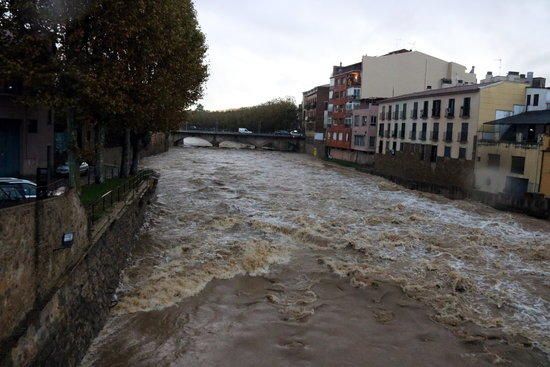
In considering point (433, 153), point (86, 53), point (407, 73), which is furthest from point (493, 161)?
point (86, 53)

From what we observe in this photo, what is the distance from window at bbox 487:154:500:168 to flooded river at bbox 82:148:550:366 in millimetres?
10812

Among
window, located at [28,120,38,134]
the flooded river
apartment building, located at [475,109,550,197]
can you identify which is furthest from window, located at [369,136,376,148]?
window, located at [28,120,38,134]

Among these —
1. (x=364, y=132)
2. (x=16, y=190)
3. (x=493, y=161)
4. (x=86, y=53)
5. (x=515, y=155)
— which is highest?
(x=86, y=53)

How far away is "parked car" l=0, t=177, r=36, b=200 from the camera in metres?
16.6

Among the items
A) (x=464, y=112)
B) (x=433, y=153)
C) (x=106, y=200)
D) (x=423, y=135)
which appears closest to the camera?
(x=106, y=200)

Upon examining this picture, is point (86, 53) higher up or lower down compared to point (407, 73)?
lower down

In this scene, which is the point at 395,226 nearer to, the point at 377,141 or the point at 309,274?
the point at 309,274

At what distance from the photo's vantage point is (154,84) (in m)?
26.0

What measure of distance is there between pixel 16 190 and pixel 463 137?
1664 inches

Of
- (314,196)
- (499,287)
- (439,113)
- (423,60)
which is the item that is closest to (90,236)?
(499,287)

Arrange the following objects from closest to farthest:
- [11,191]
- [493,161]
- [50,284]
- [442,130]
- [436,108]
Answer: [50,284] < [11,191] < [493,161] < [442,130] < [436,108]

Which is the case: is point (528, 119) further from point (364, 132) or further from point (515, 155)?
point (364, 132)

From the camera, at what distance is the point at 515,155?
4031 centimetres

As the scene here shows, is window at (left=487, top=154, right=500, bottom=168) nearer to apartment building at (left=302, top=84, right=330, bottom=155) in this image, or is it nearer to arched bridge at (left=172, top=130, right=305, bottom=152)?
apartment building at (left=302, top=84, right=330, bottom=155)
